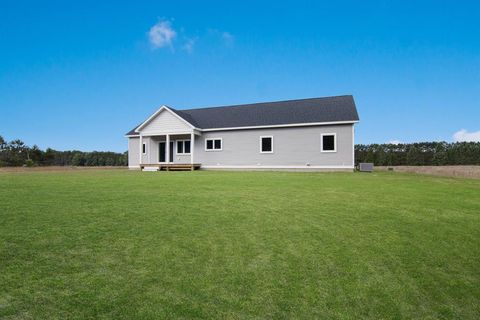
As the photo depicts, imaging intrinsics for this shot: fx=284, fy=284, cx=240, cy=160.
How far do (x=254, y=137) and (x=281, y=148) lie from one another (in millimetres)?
2371

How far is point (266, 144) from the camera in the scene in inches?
879

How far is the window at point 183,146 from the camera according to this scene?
81.9 ft

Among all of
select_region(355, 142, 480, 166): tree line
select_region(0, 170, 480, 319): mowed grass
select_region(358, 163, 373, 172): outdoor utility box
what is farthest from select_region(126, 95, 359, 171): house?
select_region(0, 170, 480, 319): mowed grass

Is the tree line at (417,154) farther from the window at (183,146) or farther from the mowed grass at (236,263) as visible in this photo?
the mowed grass at (236,263)

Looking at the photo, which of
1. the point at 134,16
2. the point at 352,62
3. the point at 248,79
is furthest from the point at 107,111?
the point at 352,62

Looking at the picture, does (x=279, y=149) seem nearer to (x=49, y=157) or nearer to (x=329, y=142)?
(x=329, y=142)

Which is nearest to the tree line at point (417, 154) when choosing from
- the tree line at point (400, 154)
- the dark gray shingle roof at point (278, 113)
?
the tree line at point (400, 154)

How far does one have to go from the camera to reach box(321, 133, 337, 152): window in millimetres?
20219

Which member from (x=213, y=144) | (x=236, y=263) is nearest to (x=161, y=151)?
(x=213, y=144)

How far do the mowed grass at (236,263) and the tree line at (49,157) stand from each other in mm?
34627

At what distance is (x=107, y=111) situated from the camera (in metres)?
22.7

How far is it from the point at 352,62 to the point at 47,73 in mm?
21614

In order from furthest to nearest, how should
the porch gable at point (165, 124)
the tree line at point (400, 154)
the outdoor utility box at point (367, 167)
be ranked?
the tree line at point (400, 154), the porch gable at point (165, 124), the outdoor utility box at point (367, 167)

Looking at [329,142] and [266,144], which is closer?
[329,142]
